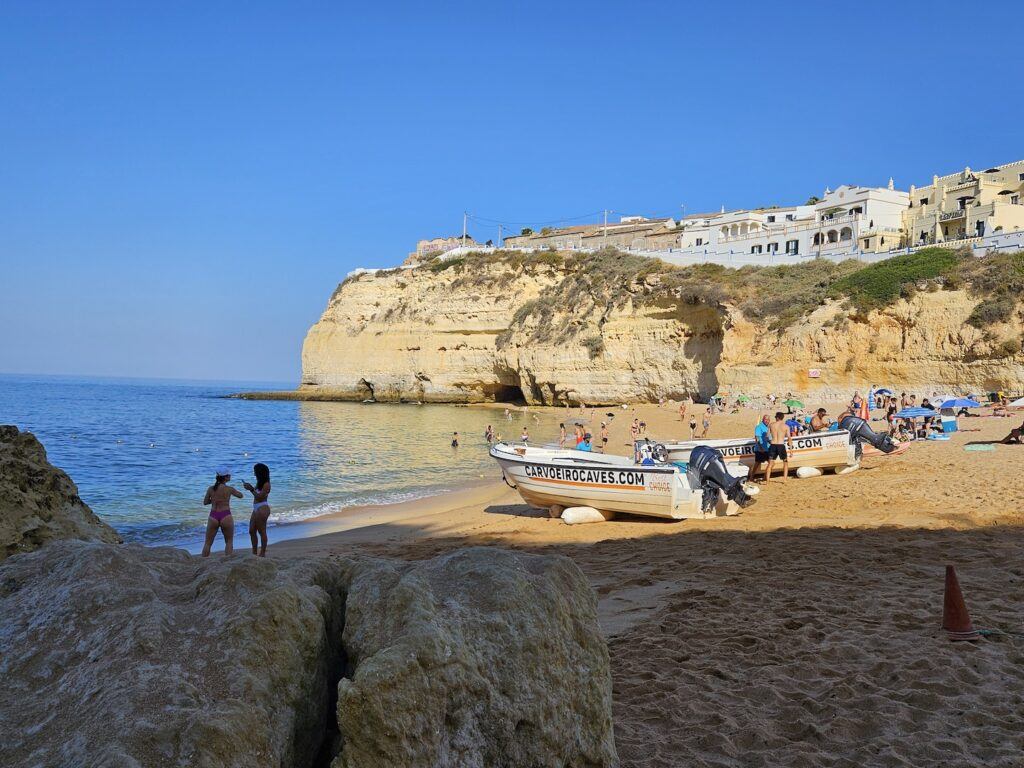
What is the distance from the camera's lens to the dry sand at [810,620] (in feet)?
12.1

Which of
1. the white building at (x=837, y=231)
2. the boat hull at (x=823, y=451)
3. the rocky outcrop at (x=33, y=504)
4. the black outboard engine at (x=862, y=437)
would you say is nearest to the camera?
the rocky outcrop at (x=33, y=504)

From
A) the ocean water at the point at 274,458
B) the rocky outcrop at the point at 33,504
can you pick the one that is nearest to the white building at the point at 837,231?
the ocean water at the point at 274,458

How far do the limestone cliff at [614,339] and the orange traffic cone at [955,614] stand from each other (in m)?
28.9

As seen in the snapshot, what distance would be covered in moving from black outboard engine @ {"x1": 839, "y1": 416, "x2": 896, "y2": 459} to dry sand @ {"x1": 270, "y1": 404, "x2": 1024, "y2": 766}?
108 inches

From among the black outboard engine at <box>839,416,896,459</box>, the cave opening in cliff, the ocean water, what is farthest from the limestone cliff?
the black outboard engine at <box>839,416,896,459</box>

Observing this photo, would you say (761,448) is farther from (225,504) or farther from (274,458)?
(274,458)

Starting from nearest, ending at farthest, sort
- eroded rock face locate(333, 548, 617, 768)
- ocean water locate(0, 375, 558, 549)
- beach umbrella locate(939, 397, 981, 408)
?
1. eroded rock face locate(333, 548, 617, 768)
2. ocean water locate(0, 375, 558, 549)
3. beach umbrella locate(939, 397, 981, 408)

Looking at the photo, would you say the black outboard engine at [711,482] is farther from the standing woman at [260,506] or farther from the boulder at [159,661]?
the boulder at [159,661]

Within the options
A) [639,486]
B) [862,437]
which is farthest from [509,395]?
[639,486]

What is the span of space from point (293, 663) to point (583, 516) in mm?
10146

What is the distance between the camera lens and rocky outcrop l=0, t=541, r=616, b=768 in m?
1.95

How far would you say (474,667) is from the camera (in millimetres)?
2354

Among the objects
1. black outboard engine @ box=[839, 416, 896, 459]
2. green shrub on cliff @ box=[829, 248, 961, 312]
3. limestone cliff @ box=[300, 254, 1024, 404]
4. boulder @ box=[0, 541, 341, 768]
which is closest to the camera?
boulder @ box=[0, 541, 341, 768]

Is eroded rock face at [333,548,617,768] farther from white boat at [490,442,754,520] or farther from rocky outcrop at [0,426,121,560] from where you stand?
white boat at [490,442,754,520]
